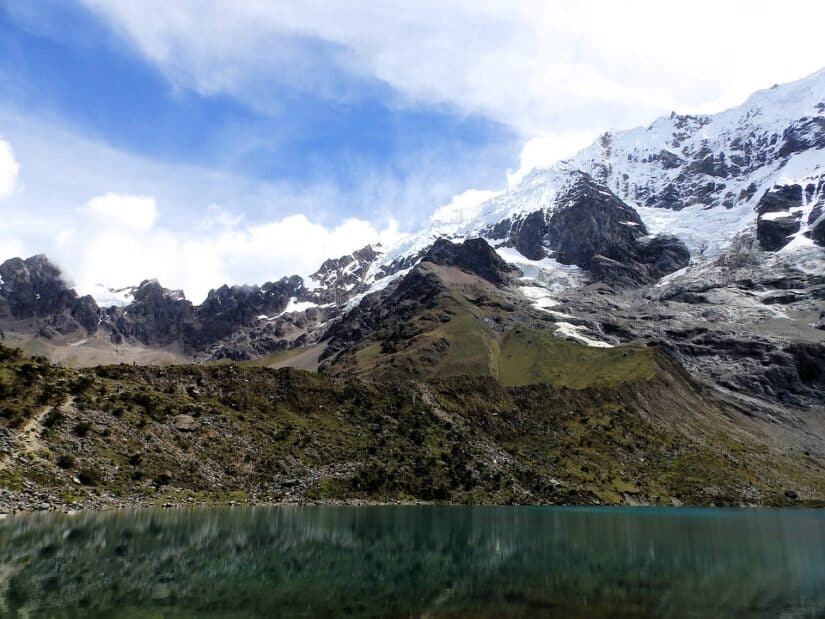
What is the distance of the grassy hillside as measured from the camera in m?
83.4

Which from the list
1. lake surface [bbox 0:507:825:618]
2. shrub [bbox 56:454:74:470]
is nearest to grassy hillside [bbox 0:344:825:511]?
shrub [bbox 56:454:74:470]

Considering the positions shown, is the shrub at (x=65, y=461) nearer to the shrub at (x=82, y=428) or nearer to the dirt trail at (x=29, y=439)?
the dirt trail at (x=29, y=439)

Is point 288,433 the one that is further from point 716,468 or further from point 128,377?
point 716,468

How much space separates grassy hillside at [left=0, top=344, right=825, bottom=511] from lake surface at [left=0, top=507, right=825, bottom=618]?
14.7 m

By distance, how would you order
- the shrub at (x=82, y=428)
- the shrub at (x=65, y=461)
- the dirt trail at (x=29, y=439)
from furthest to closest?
the shrub at (x=82, y=428)
the shrub at (x=65, y=461)
the dirt trail at (x=29, y=439)

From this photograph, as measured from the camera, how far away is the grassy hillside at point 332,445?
83.4 m

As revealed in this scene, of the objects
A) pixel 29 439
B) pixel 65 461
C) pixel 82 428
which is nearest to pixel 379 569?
pixel 65 461

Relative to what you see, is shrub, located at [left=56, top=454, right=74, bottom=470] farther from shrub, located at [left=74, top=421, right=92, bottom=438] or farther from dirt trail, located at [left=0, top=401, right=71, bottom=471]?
shrub, located at [left=74, top=421, right=92, bottom=438]

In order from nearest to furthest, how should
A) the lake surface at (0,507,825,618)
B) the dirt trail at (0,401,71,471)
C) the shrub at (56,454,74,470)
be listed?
the lake surface at (0,507,825,618), the dirt trail at (0,401,71,471), the shrub at (56,454,74,470)

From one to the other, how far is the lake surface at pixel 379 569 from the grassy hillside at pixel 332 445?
14.7 metres

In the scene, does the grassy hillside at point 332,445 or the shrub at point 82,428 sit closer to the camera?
the grassy hillside at point 332,445

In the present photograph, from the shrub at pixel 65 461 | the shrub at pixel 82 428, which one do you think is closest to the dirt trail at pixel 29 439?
the shrub at pixel 65 461

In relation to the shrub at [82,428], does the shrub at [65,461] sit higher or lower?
lower

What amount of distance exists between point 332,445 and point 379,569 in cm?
6999
